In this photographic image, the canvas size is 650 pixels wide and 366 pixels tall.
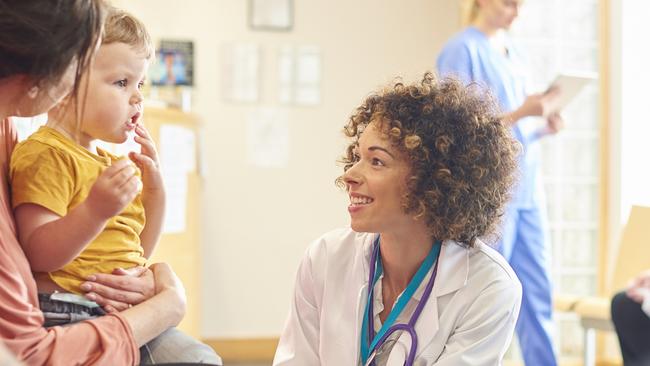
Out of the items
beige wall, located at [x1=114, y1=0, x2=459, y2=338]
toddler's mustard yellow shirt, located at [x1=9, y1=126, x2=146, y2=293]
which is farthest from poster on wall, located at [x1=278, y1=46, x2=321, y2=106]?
toddler's mustard yellow shirt, located at [x1=9, y1=126, x2=146, y2=293]

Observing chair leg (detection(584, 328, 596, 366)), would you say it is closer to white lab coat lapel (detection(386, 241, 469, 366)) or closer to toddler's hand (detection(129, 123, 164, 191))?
white lab coat lapel (detection(386, 241, 469, 366))

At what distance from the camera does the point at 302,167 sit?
5062 mm

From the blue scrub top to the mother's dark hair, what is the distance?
6.51 feet

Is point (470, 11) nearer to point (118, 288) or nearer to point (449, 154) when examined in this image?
point (449, 154)

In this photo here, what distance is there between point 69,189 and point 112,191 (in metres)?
0.16

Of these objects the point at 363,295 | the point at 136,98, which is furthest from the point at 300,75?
the point at 136,98

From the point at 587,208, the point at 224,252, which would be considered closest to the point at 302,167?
the point at 224,252

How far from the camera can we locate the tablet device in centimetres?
304

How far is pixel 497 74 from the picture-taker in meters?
3.13

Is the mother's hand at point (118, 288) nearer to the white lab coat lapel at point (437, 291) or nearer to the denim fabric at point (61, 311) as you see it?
the denim fabric at point (61, 311)

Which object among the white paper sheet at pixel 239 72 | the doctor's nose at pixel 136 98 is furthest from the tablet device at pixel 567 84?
the white paper sheet at pixel 239 72

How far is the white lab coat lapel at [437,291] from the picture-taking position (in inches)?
68.0

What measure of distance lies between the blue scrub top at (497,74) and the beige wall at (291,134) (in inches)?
68.4

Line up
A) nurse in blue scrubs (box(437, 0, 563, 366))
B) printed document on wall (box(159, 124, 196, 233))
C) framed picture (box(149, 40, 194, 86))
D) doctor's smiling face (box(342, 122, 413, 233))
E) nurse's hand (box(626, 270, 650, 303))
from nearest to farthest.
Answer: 1. doctor's smiling face (box(342, 122, 413, 233))
2. nurse's hand (box(626, 270, 650, 303))
3. nurse in blue scrubs (box(437, 0, 563, 366))
4. printed document on wall (box(159, 124, 196, 233))
5. framed picture (box(149, 40, 194, 86))
